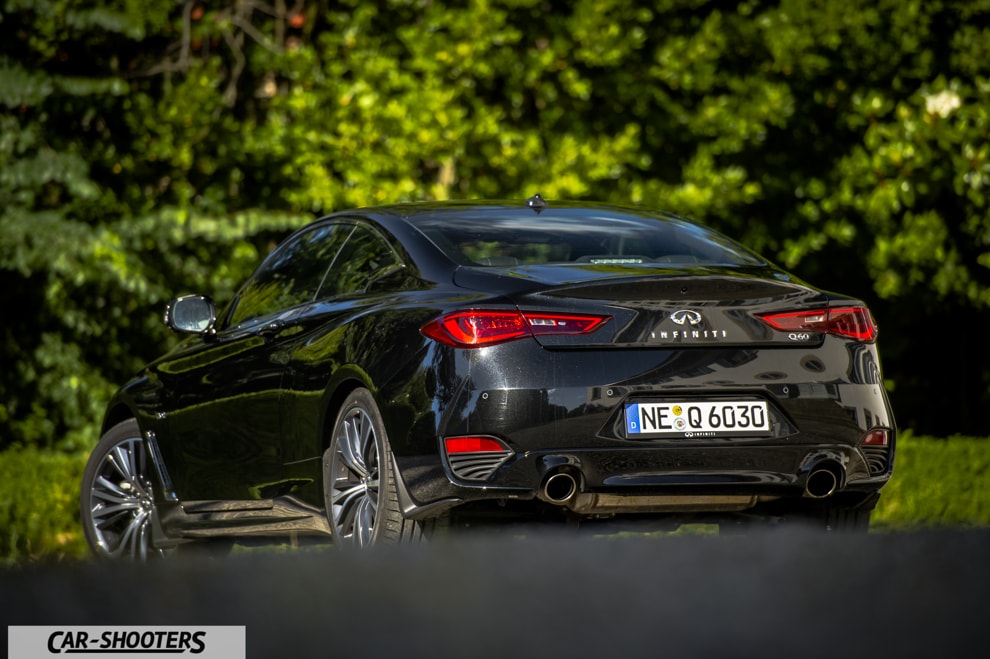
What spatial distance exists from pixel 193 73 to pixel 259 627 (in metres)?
15.1

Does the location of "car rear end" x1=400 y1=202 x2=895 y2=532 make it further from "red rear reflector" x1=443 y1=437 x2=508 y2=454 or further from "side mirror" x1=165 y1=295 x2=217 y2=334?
"side mirror" x1=165 y1=295 x2=217 y2=334

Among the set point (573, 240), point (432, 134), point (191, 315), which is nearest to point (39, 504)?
point (191, 315)

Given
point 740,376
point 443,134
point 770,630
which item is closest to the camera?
point 770,630

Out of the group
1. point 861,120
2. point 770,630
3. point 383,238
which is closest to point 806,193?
point 861,120

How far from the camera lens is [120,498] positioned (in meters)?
8.02

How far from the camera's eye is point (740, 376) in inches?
224

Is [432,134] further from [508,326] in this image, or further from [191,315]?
[508,326]

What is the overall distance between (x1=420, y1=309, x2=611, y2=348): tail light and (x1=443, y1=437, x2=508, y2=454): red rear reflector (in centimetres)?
29

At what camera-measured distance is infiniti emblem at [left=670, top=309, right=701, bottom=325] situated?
18.6 feet

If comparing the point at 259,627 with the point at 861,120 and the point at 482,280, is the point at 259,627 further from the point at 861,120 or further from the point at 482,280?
the point at 861,120

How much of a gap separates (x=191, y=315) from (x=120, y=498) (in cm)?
102

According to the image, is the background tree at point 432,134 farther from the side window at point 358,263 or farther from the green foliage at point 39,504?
the side window at point 358,263

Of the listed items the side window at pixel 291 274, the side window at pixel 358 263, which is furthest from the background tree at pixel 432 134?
the side window at pixel 358 263

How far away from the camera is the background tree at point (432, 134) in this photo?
17406mm
